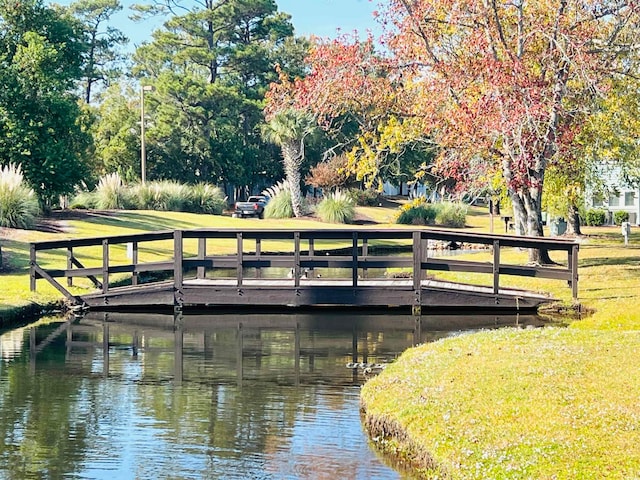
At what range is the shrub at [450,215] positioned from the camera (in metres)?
53.6

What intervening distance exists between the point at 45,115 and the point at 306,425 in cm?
3238

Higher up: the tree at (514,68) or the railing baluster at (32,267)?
the tree at (514,68)

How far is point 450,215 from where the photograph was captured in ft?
176

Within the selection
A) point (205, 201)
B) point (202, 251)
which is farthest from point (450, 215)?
point (202, 251)

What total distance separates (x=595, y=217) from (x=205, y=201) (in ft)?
73.2

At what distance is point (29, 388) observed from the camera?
1334 cm

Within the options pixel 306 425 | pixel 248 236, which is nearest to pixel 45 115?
pixel 248 236

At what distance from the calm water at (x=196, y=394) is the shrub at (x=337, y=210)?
104ft

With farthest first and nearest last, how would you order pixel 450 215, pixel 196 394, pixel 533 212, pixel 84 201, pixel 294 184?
pixel 294 184, pixel 450 215, pixel 84 201, pixel 533 212, pixel 196 394

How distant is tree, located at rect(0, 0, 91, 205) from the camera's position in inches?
1544

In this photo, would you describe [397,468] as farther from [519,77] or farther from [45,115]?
[45,115]

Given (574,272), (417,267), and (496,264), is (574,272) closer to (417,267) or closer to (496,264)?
(496,264)

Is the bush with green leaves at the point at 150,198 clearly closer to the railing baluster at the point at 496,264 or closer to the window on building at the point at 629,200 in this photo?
the window on building at the point at 629,200

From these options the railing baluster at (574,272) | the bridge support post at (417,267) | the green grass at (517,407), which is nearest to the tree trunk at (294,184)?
the bridge support post at (417,267)
